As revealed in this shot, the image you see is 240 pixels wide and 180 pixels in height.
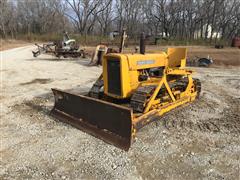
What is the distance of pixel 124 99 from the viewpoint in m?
5.09

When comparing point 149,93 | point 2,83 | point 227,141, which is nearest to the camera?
point 227,141

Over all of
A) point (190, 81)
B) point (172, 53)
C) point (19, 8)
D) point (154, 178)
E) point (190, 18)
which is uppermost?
point (19, 8)

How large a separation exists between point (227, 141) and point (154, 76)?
200 cm

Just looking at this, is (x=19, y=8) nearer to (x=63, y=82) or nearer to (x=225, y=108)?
(x=63, y=82)

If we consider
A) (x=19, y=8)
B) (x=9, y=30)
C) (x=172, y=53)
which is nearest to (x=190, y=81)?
(x=172, y=53)

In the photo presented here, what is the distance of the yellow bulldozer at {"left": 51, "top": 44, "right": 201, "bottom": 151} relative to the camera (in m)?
4.19

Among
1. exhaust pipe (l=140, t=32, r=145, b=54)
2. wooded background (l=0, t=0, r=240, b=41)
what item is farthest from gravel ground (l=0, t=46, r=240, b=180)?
wooded background (l=0, t=0, r=240, b=41)

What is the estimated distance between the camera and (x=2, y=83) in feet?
29.3

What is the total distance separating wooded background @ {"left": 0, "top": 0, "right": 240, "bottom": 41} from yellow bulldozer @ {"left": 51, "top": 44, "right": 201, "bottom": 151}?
111 ft

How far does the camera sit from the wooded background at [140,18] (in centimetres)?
4147

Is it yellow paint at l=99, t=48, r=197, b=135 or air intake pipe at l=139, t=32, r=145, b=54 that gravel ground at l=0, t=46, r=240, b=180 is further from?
air intake pipe at l=139, t=32, r=145, b=54

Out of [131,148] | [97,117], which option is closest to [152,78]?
[97,117]

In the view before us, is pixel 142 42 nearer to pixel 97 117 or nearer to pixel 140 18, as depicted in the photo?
pixel 97 117

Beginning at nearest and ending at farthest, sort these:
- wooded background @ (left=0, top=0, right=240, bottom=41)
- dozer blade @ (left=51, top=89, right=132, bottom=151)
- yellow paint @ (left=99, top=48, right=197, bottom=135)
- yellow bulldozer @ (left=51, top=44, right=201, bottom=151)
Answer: dozer blade @ (left=51, top=89, right=132, bottom=151), yellow bulldozer @ (left=51, top=44, right=201, bottom=151), yellow paint @ (left=99, top=48, right=197, bottom=135), wooded background @ (left=0, top=0, right=240, bottom=41)
